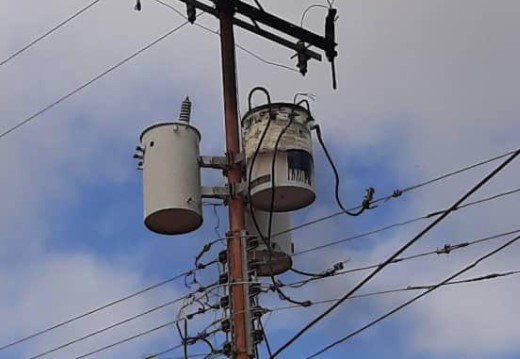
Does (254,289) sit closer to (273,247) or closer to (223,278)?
(223,278)

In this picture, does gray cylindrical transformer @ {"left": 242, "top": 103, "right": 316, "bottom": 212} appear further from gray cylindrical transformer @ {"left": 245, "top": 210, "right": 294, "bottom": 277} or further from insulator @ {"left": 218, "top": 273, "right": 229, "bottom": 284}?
insulator @ {"left": 218, "top": 273, "right": 229, "bottom": 284}

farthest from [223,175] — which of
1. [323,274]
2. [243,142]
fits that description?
[323,274]

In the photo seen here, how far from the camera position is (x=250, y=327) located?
9.76 m

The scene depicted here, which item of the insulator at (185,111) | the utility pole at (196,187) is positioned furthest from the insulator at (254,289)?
the insulator at (185,111)

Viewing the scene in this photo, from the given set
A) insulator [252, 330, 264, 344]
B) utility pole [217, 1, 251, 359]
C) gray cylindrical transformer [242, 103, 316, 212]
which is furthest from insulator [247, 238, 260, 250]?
insulator [252, 330, 264, 344]

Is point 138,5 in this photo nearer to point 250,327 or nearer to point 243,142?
point 243,142

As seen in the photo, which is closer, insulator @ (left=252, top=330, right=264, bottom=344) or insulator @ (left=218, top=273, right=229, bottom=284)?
insulator @ (left=252, top=330, right=264, bottom=344)

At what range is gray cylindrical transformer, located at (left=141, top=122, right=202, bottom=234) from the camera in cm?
1009

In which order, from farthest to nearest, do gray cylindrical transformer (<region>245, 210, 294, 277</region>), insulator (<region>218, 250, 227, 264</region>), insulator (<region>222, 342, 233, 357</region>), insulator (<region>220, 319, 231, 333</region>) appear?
1. gray cylindrical transformer (<region>245, 210, 294, 277</region>)
2. insulator (<region>218, 250, 227, 264</region>)
3. insulator (<region>220, 319, 231, 333</region>)
4. insulator (<region>222, 342, 233, 357</region>)

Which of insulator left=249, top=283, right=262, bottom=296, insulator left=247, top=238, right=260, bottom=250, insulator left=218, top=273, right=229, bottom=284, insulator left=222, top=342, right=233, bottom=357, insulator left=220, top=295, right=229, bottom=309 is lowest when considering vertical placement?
insulator left=222, top=342, right=233, bottom=357

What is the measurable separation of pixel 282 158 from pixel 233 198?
0.55m

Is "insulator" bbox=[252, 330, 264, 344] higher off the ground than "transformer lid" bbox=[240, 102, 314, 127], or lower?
lower

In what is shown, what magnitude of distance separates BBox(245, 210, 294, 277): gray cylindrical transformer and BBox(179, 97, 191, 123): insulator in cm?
90

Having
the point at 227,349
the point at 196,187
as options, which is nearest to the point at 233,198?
the point at 196,187
